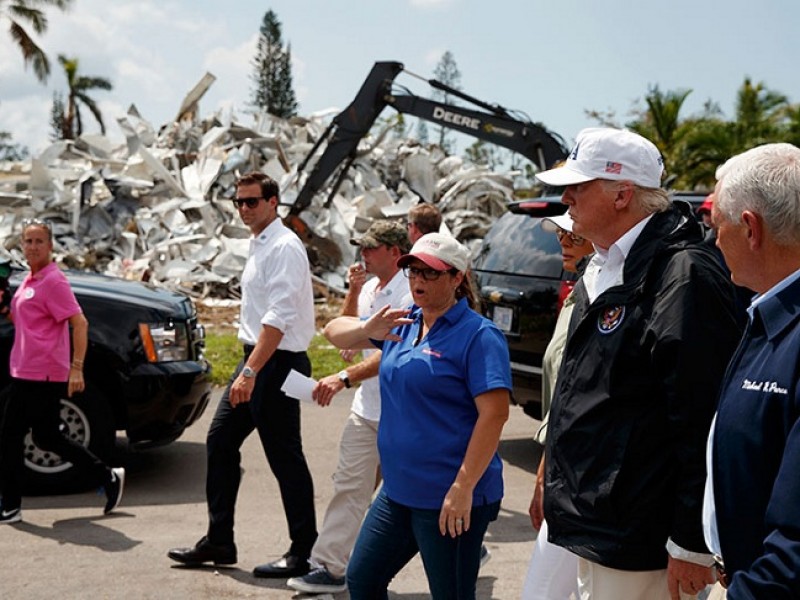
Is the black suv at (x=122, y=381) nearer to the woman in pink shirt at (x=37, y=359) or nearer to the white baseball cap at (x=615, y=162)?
the woman in pink shirt at (x=37, y=359)

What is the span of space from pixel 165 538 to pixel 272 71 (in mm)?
64203

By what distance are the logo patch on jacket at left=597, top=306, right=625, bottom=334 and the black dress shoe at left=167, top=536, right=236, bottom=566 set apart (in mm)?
3284

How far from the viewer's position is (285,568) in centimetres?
533

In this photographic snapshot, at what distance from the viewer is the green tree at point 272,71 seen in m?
67.5

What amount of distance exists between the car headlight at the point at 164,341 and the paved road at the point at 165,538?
37.8 inches

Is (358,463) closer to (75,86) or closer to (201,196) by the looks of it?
(201,196)

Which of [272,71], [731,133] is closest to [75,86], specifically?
[272,71]

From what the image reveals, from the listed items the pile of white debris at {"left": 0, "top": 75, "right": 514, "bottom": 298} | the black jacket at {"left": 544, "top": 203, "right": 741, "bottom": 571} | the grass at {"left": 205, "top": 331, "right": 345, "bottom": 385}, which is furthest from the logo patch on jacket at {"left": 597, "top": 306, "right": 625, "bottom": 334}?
the pile of white debris at {"left": 0, "top": 75, "right": 514, "bottom": 298}

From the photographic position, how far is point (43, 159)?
24.7 meters

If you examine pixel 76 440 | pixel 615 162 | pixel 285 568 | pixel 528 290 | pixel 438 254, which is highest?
pixel 615 162

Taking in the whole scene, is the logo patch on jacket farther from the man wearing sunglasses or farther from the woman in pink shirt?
the woman in pink shirt

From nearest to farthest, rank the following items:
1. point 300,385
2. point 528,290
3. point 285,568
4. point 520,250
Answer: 1. point 300,385
2. point 285,568
3. point 528,290
4. point 520,250

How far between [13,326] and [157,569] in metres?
2.36

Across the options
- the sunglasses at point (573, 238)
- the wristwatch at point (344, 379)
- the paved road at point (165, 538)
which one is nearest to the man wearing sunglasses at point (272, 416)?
the paved road at point (165, 538)
